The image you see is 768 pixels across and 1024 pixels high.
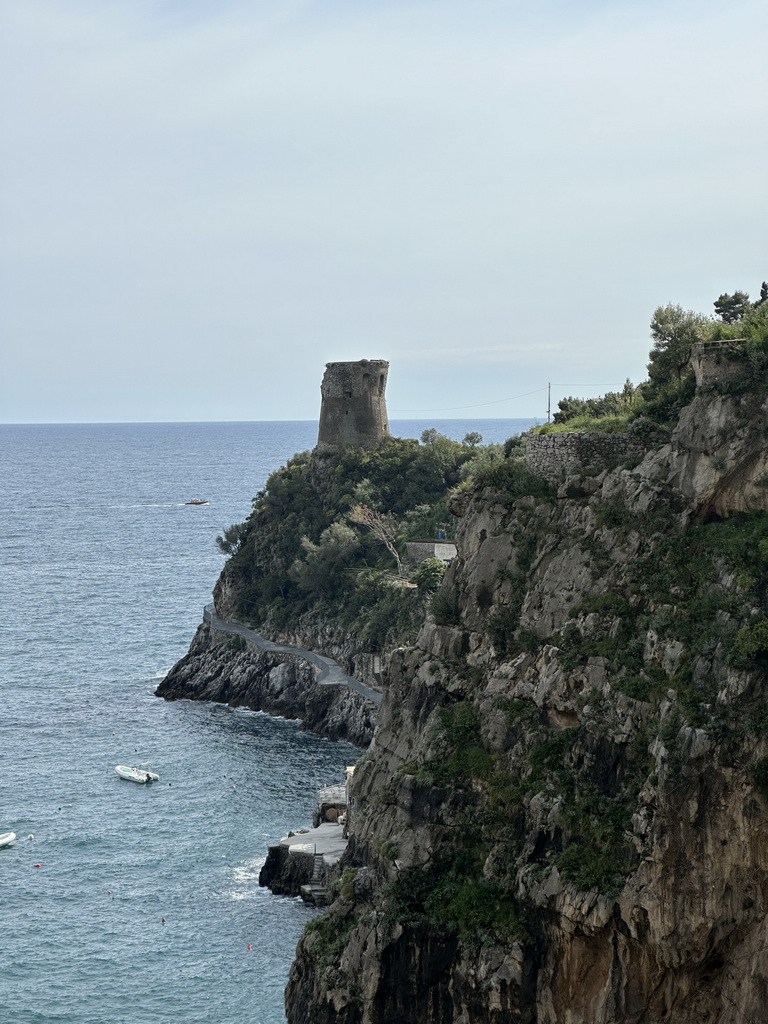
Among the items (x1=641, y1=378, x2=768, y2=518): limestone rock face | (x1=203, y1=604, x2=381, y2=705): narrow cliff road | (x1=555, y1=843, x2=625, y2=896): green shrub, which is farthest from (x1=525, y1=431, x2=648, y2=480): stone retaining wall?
(x1=203, y1=604, x2=381, y2=705): narrow cliff road

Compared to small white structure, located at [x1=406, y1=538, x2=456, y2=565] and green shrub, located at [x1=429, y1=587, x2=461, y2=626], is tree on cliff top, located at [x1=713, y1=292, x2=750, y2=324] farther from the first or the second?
small white structure, located at [x1=406, y1=538, x2=456, y2=565]

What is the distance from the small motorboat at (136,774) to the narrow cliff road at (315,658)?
13.5 metres

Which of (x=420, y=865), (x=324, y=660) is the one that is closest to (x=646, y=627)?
(x=420, y=865)

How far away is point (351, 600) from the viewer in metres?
95.1

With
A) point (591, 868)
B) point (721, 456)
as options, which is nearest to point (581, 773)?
point (591, 868)

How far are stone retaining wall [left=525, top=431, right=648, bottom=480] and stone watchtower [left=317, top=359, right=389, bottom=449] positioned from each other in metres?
60.2

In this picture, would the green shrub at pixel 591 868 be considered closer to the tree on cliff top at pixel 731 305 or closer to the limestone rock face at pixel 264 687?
the tree on cliff top at pixel 731 305

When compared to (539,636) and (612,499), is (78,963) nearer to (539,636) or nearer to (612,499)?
(539,636)

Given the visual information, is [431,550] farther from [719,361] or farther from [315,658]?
[719,361]

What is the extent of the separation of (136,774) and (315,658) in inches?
697

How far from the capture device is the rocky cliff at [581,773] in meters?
37.8

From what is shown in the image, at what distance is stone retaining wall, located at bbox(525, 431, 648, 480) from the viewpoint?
47.2 m

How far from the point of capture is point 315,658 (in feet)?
305

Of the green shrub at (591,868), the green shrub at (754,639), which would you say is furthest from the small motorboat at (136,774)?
the green shrub at (754,639)
